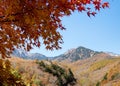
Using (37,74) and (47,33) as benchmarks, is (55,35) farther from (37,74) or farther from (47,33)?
(37,74)

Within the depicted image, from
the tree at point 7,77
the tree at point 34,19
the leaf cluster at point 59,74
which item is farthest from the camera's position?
the leaf cluster at point 59,74

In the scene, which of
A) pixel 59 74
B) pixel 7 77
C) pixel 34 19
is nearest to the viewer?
pixel 34 19

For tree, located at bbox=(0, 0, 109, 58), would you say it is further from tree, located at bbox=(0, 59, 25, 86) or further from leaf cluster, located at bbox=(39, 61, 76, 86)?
leaf cluster, located at bbox=(39, 61, 76, 86)

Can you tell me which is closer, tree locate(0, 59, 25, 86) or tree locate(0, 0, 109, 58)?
tree locate(0, 0, 109, 58)

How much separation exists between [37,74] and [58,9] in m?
23.6

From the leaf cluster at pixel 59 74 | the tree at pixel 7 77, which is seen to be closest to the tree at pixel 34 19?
the tree at pixel 7 77

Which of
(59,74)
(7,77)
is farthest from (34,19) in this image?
(59,74)

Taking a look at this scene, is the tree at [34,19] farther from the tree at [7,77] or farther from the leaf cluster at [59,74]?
the leaf cluster at [59,74]

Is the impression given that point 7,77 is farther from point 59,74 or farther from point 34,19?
point 59,74

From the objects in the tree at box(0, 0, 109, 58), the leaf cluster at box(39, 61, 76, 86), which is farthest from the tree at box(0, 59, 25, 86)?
the leaf cluster at box(39, 61, 76, 86)

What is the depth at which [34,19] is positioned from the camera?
31.8ft

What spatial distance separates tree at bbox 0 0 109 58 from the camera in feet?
32.0

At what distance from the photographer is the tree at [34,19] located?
9750 millimetres

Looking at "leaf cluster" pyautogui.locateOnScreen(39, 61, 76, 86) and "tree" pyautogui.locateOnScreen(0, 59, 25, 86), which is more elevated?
"leaf cluster" pyautogui.locateOnScreen(39, 61, 76, 86)
